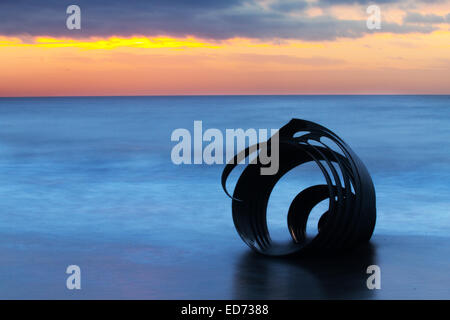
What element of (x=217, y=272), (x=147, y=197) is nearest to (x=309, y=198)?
(x=217, y=272)

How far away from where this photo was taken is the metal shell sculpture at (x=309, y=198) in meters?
7.21

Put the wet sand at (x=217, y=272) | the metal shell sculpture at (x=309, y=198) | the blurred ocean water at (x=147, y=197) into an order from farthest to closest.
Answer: the blurred ocean water at (x=147, y=197), the metal shell sculpture at (x=309, y=198), the wet sand at (x=217, y=272)

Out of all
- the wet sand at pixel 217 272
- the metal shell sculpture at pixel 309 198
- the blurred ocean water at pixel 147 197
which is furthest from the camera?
the blurred ocean water at pixel 147 197

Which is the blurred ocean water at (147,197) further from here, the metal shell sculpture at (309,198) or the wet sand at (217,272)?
the metal shell sculpture at (309,198)

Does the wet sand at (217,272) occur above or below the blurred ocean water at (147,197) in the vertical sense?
below

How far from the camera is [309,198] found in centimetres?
827

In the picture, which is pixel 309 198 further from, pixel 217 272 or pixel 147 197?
pixel 147 197

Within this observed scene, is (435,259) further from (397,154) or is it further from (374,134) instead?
(374,134)

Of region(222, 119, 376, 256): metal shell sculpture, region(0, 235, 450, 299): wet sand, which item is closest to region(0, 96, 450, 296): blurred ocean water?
region(0, 235, 450, 299): wet sand

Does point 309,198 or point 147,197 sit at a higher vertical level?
point 147,197

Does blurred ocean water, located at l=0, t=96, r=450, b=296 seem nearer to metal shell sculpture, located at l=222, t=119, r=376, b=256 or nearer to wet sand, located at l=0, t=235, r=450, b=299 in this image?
wet sand, located at l=0, t=235, r=450, b=299

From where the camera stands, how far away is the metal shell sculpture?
7211mm

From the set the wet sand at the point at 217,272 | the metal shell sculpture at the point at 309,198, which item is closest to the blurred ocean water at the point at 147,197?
the wet sand at the point at 217,272

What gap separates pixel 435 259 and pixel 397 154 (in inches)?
463
